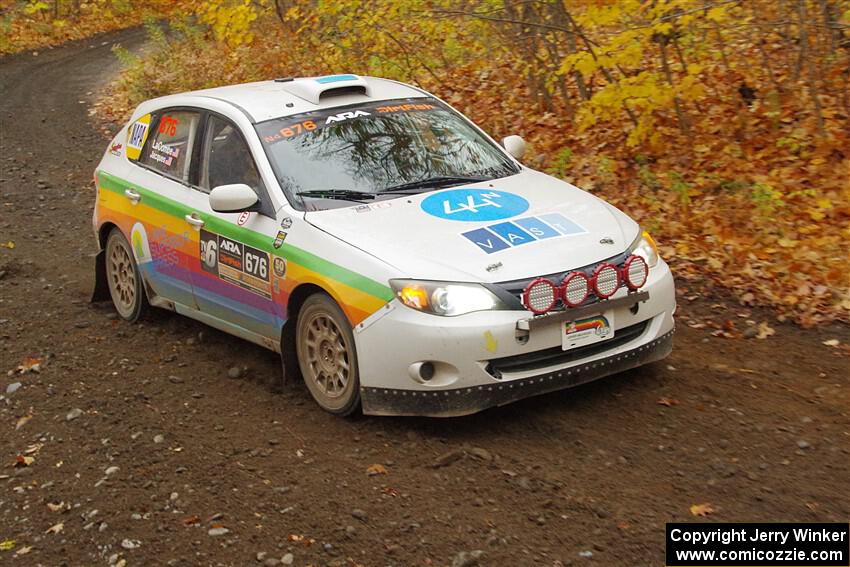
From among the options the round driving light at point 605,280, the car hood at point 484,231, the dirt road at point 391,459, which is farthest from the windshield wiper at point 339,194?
the round driving light at point 605,280

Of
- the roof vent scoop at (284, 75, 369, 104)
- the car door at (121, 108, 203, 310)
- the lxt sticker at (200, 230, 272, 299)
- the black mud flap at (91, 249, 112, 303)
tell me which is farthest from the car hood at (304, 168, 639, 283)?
the black mud flap at (91, 249, 112, 303)

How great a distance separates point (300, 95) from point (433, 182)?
49.8 inches

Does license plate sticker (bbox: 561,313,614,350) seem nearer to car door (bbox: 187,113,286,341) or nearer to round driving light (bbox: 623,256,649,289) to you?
round driving light (bbox: 623,256,649,289)

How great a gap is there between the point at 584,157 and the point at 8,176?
790 centimetres

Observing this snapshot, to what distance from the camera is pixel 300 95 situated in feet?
24.0

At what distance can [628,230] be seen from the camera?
6.34 metres

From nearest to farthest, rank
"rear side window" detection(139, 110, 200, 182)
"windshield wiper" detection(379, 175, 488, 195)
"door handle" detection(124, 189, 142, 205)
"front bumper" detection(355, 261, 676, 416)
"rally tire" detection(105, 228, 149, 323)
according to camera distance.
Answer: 1. "front bumper" detection(355, 261, 676, 416)
2. "windshield wiper" detection(379, 175, 488, 195)
3. "rear side window" detection(139, 110, 200, 182)
4. "door handle" detection(124, 189, 142, 205)
5. "rally tire" detection(105, 228, 149, 323)

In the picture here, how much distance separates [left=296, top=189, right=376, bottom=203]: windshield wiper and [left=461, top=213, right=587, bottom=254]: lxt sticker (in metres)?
0.83

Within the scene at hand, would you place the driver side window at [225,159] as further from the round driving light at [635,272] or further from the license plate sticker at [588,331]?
the round driving light at [635,272]

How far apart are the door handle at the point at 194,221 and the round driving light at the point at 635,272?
2836mm

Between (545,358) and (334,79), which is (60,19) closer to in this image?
(334,79)

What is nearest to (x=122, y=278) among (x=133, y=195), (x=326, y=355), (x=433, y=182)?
(x=133, y=195)

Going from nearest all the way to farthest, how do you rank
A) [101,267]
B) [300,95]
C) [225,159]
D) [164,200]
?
[225,159] → [300,95] → [164,200] → [101,267]

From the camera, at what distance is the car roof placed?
23.2ft
